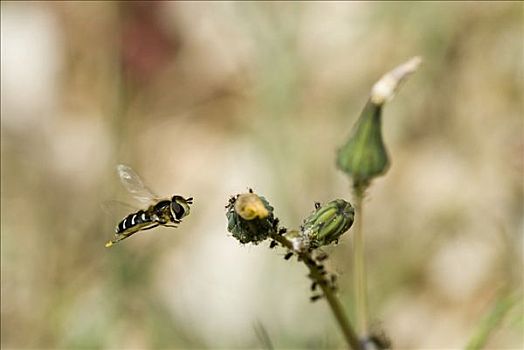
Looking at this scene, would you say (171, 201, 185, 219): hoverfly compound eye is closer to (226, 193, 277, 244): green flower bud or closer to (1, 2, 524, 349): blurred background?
(226, 193, 277, 244): green flower bud

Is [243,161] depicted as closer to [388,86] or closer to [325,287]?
[388,86]

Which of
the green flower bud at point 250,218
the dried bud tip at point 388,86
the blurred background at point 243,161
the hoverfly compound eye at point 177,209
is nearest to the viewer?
the green flower bud at point 250,218

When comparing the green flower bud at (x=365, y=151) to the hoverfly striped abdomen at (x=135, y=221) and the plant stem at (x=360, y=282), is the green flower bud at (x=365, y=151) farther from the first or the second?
the hoverfly striped abdomen at (x=135, y=221)

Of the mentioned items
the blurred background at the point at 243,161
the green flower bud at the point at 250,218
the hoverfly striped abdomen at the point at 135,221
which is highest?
the blurred background at the point at 243,161

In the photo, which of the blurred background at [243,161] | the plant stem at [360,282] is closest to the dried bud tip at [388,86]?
the plant stem at [360,282]

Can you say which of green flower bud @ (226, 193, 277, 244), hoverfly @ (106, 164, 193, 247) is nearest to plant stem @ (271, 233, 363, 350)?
green flower bud @ (226, 193, 277, 244)

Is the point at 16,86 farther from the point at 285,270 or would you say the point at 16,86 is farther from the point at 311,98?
the point at 285,270

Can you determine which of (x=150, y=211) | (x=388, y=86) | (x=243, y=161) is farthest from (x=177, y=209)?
(x=243, y=161)
